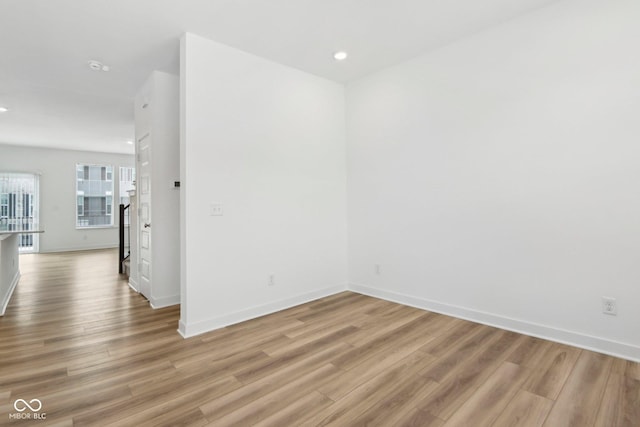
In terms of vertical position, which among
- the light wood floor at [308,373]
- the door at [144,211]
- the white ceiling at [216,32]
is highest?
the white ceiling at [216,32]

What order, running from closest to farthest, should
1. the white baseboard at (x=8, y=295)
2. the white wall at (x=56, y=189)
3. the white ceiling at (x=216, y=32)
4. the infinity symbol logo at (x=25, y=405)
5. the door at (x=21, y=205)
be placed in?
the infinity symbol logo at (x=25, y=405), the white ceiling at (x=216, y=32), the white baseboard at (x=8, y=295), the door at (x=21, y=205), the white wall at (x=56, y=189)

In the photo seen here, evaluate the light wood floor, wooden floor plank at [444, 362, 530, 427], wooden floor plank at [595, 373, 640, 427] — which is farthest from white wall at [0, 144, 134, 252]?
wooden floor plank at [595, 373, 640, 427]

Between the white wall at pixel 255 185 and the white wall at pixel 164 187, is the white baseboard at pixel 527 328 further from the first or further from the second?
the white wall at pixel 164 187

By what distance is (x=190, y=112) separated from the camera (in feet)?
9.53

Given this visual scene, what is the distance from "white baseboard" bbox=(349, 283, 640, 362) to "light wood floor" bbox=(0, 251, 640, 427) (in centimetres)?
10

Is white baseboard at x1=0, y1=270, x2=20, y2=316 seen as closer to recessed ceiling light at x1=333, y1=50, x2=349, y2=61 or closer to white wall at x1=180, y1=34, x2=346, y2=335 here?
white wall at x1=180, y1=34, x2=346, y2=335

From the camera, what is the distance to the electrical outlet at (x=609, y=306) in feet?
7.83

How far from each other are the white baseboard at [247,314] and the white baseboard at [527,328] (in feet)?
2.54

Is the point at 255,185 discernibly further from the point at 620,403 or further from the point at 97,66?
the point at 620,403

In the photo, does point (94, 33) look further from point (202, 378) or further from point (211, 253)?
point (202, 378)

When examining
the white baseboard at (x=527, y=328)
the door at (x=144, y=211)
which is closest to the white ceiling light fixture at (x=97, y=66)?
the door at (x=144, y=211)

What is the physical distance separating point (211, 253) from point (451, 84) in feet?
9.68

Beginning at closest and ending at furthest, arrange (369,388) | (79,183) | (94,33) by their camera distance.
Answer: (369,388), (94,33), (79,183)

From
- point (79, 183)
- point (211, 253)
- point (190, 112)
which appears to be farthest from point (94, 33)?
point (79, 183)
